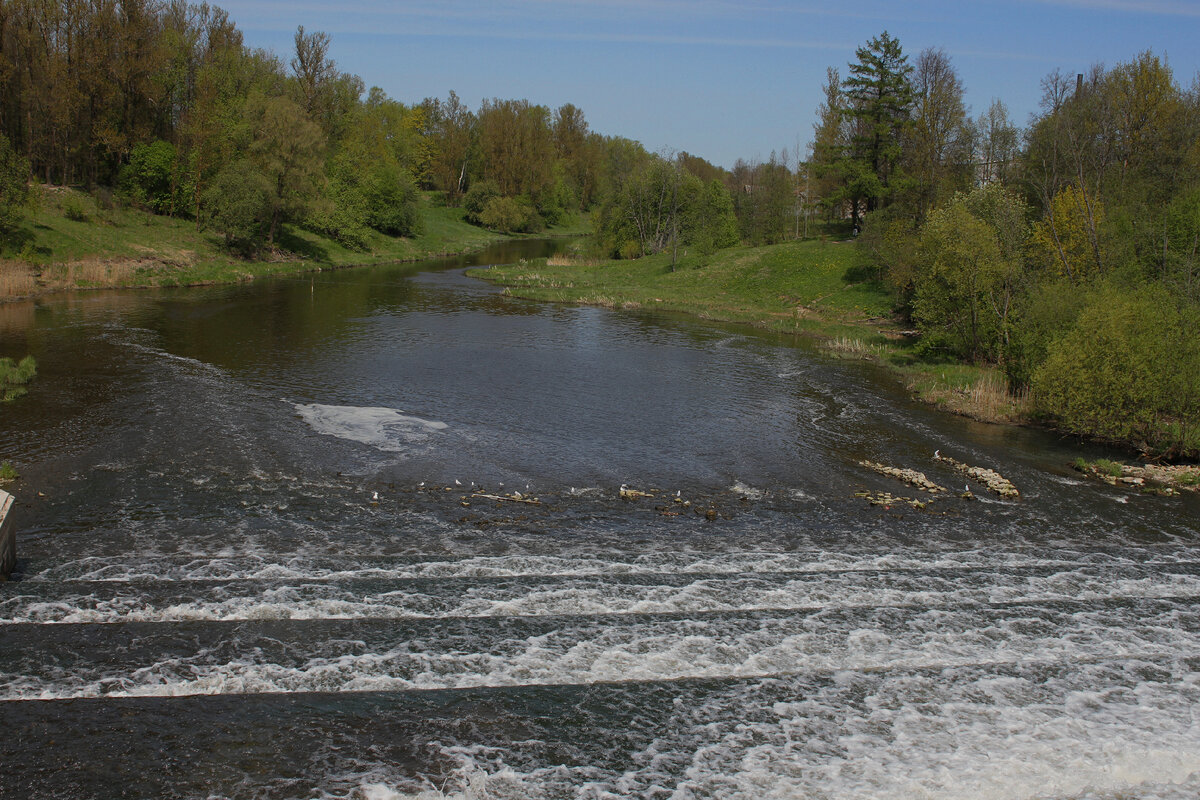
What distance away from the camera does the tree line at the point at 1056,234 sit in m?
24.2

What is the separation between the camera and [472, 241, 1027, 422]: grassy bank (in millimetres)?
35344

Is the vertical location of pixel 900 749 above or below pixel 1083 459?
below

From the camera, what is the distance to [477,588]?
14289mm

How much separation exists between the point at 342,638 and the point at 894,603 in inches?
366

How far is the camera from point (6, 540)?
13.5 metres

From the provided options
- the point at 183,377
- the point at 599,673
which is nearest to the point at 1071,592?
the point at 599,673

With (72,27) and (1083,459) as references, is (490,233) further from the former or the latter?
(1083,459)

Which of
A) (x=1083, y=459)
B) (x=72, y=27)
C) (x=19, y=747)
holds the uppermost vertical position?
(x=72, y=27)

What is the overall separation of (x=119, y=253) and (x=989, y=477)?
5166 cm

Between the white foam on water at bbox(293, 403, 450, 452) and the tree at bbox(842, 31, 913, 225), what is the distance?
46321mm

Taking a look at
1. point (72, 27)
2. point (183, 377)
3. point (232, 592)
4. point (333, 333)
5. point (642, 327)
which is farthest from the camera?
point (72, 27)

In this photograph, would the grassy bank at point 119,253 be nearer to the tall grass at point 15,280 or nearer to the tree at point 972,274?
the tall grass at point 15,280

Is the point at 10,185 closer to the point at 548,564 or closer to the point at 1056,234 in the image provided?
the point at 548,564

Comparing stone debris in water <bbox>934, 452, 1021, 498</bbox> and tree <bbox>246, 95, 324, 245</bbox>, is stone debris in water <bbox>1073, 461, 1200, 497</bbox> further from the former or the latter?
tree <bbox>246, 95, 324, 245</bbox>
